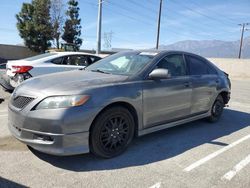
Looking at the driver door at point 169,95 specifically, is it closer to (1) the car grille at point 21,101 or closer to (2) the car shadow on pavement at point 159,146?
(2) the car shadow on pavement at point 159,146

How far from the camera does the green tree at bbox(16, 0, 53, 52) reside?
135ft

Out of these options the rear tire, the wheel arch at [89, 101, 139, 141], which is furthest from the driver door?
the rear tire

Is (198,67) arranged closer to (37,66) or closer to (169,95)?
(169,95)

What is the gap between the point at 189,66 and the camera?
5484 millimetres

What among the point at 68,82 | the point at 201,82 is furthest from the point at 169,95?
the point at 68,82

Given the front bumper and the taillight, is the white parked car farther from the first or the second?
the front bumper

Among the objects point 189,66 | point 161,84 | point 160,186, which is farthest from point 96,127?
point 189,66

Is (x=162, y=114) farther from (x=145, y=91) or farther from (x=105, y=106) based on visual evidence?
(x=105, y=106)

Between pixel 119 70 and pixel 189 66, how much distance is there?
1.57m

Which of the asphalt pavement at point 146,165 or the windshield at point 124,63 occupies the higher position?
the windshield at point 124,63

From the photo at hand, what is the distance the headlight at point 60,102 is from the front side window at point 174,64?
174 centimetres

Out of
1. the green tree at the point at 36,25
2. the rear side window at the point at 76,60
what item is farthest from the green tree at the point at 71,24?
the rear side window at the point at 76,60

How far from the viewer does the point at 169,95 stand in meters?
4.75

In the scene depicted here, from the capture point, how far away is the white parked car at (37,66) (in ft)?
23.9
